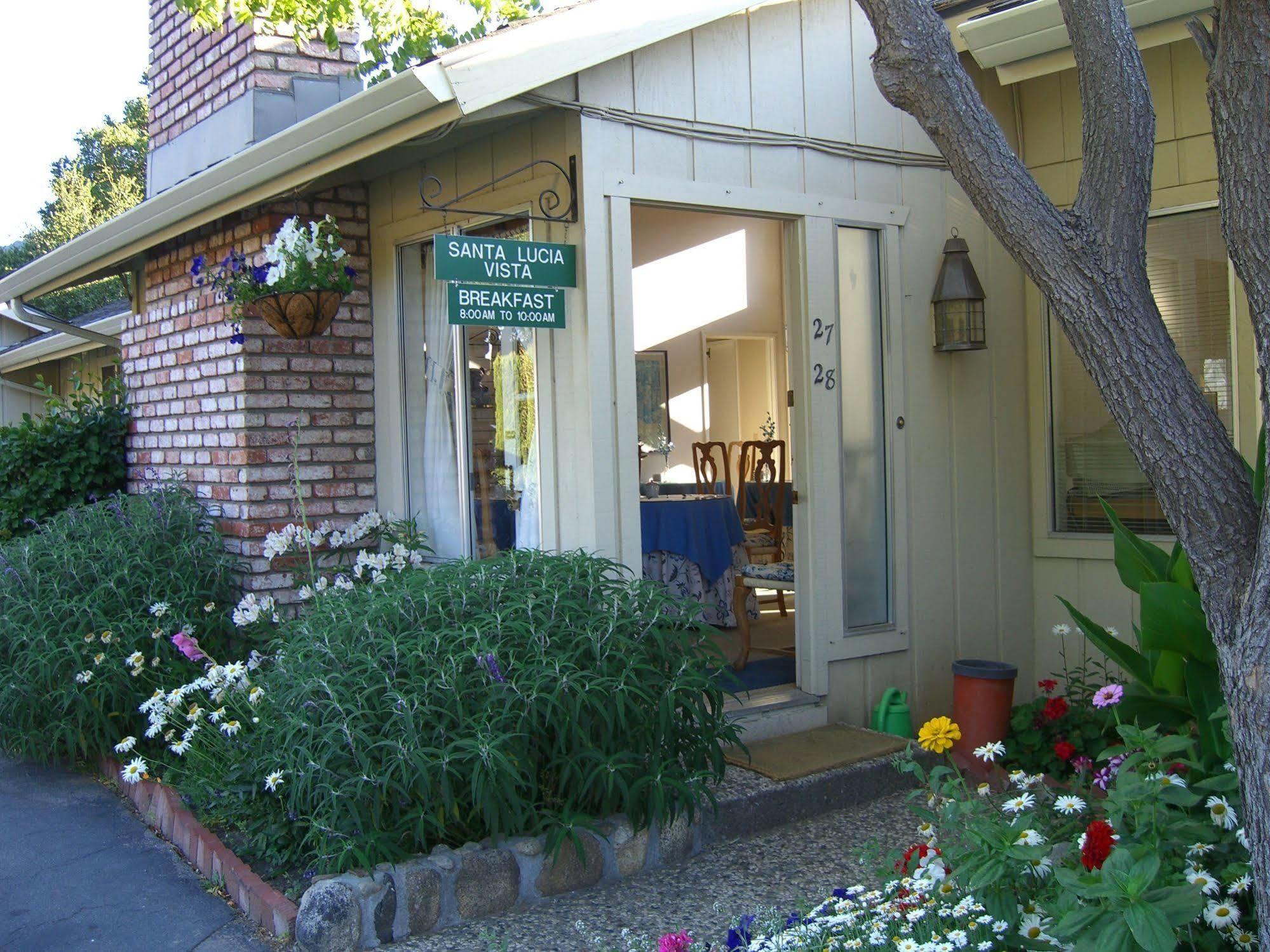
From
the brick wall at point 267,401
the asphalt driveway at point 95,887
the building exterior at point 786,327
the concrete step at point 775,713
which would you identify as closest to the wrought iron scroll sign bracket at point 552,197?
the building exterior at point 786,327

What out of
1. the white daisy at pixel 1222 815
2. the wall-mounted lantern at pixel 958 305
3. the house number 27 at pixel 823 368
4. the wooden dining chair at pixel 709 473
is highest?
the wall-mounted lantern at pixel 958 305

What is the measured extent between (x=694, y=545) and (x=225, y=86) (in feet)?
11.5

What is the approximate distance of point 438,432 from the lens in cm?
530

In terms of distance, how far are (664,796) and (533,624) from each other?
67 cm

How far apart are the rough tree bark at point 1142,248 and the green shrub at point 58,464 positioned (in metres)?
5.36

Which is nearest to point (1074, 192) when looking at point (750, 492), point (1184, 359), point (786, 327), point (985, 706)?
point (1184, 359)

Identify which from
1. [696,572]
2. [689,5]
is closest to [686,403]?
[696,572]

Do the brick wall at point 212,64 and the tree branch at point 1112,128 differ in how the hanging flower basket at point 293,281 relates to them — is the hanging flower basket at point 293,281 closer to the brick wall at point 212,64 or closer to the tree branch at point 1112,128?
the brick wall at point 212,64

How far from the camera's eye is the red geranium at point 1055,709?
4.58 metres

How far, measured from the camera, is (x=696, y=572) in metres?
6.75

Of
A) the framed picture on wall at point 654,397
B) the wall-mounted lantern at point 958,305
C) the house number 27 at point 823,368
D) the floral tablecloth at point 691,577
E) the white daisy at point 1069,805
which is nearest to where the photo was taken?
the white daisy at point 1069,805

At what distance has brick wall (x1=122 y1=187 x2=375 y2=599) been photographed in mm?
5230

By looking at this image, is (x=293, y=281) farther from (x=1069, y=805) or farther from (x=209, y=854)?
(x=1069, y=805)

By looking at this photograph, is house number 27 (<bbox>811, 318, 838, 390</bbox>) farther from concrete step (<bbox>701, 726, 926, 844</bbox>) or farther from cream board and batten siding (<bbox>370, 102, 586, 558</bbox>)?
concrete step (<bbox>701, 726, 926, 844</bbox>)
